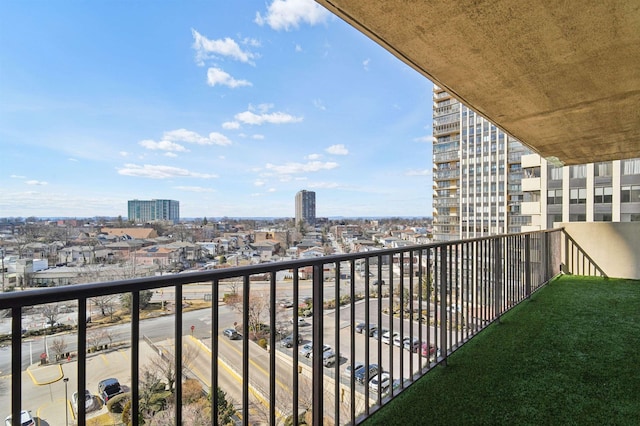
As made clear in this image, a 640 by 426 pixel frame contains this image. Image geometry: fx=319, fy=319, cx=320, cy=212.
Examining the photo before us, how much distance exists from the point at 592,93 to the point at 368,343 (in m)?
3.02

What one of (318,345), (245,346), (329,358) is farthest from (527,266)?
(245,346)

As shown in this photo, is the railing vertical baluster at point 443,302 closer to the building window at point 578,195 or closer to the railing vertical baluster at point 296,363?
the railing vertical baluster at point 296,363

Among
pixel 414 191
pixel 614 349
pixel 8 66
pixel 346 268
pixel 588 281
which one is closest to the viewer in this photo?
pixel 346 268

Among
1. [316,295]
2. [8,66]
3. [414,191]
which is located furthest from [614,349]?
[414,191]

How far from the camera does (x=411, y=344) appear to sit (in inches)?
77.0

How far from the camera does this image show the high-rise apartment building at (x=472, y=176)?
128 feet

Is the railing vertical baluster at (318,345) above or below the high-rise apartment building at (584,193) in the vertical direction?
below

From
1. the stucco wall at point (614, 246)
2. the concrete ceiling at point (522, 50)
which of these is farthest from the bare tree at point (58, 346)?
the stucco wall at point (614, 246)

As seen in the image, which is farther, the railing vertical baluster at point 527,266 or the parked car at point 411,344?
the railing vertical baluster at point 527,266

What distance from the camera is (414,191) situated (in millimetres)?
45562

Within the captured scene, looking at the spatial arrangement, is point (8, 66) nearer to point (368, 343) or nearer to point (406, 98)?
point (368, 343)

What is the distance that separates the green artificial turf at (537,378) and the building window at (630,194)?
2478cm

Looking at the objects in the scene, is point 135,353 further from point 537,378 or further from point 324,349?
point 537,378

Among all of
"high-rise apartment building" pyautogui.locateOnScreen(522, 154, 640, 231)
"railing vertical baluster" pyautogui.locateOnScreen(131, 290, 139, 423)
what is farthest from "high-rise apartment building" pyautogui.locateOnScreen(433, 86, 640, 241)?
"railing vertical baluster" pyautogui.locateOnScreen(131, 290, 139, 423)
